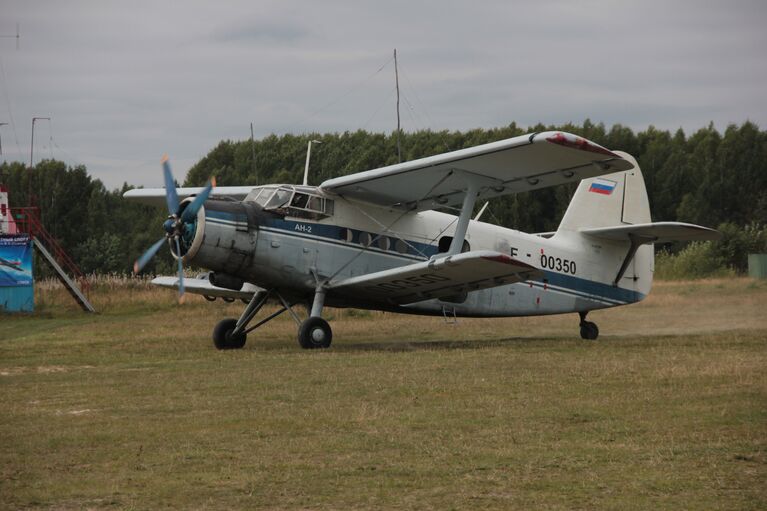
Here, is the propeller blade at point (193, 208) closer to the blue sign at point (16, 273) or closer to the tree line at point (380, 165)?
the blue sign at point (16, 273)

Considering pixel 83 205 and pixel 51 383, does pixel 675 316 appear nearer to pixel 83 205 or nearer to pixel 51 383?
pixel 51 383

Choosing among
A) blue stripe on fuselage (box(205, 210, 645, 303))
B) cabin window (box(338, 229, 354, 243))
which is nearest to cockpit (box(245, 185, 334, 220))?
blue stripe on fuselage (box(205, 210, 645, 303))

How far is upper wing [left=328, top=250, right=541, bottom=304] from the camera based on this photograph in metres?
16.5

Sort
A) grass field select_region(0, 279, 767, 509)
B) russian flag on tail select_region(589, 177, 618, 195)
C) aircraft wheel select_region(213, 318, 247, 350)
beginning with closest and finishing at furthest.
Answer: grass field select_region(0, 279, 767, 509) → aircraft wheel select_region(213, 318, 247, 350) → russian flag on tail select_region(589, 177, 618, 195)

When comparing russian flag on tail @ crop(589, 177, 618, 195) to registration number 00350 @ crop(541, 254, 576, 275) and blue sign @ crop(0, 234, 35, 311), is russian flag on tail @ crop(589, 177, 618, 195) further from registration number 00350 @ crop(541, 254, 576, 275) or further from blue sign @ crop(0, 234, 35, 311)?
blue sign @ crop(0, 234, 35, 311)

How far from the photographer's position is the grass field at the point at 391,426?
22.9 ft

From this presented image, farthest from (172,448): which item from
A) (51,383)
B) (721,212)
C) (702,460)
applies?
(721,212)

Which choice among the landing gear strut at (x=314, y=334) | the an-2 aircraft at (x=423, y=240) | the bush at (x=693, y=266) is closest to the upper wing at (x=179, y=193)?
the an-2 aircraft at (x=423, y=240)

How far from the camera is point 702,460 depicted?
7.65 m

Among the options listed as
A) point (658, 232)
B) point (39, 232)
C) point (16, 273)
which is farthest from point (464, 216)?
point (39, 232)

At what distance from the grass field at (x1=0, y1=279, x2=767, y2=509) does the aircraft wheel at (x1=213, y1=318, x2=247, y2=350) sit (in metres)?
0.51

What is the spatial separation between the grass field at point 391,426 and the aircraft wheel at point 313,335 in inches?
13.4

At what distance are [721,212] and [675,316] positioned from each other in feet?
90.9

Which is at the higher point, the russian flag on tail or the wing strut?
the russian flag on tail
